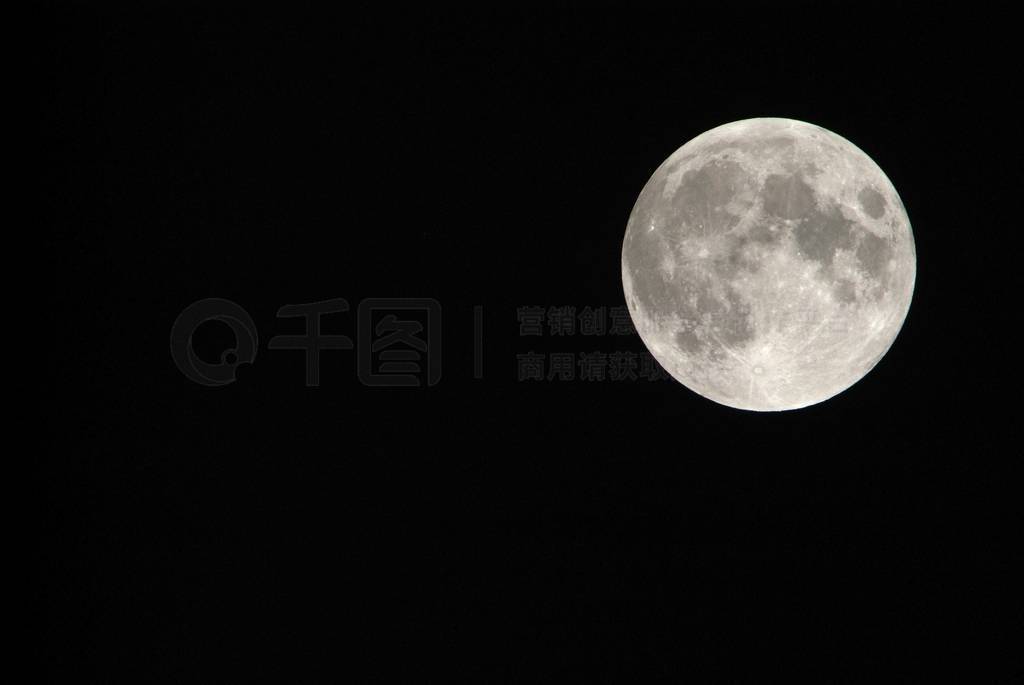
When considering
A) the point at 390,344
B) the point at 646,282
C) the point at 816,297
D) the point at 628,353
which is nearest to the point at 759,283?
the point at 816,297

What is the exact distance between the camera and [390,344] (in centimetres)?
638

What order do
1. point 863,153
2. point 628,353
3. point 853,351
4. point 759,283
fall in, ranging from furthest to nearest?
point 628,353, point 863,153, point 853,351, point 759,283

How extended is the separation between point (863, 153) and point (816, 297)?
52.4 inches

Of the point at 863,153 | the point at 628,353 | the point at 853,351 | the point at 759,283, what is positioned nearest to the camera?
the point at 759,283

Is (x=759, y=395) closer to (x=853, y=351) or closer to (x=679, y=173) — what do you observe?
(x=853, y=351)

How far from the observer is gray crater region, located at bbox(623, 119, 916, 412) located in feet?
15.5

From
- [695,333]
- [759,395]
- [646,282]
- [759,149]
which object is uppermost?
[759,149]

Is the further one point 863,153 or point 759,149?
point 863,153

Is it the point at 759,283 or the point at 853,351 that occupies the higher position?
the point at 759,283

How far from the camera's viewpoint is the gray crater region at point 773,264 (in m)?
4.73

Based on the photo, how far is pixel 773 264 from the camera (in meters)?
4.69

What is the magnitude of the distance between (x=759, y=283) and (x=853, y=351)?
32.9 inches

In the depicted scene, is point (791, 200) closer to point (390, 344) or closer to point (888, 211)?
point (888, 211)

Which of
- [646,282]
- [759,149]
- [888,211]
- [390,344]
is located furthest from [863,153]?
[390,344]
